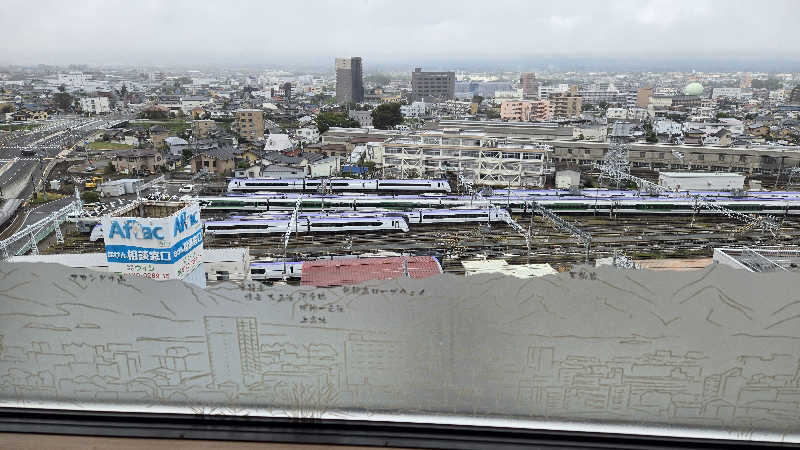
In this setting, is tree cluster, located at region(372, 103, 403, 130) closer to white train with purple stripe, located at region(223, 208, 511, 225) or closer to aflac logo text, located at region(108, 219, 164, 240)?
→ white train with purple stripe, located at region(223, 208, 511, 225)

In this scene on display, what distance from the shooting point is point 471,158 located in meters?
10.7

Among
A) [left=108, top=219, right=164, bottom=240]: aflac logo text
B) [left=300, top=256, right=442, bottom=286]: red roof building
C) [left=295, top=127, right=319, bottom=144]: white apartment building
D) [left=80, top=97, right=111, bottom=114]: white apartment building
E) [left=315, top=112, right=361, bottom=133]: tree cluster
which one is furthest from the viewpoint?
[left=80, top=97, right=111, bottom=114]: white apartment building

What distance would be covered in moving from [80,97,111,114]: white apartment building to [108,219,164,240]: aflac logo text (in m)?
22.3

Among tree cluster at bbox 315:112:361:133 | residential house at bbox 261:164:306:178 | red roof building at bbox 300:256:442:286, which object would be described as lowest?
residential house at bbox 261:164:306:178

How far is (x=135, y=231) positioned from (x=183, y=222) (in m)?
0.24

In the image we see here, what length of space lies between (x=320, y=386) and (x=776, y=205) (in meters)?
8.35

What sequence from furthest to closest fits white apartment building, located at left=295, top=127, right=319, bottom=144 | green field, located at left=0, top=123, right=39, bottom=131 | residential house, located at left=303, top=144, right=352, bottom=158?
1. white apartment building, located at left=295, top=127, right=319, bottom=144
2. residential house, located at left=303, top=144, right=352, bottom=158
3. green field, located at left=0, top=123, right=39, bottom=131

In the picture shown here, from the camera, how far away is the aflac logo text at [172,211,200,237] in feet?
8.66

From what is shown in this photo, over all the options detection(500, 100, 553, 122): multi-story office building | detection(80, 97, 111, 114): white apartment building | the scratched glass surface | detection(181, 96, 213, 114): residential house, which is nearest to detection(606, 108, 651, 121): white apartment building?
detection(500, 100, 553, 122): multi-story office building

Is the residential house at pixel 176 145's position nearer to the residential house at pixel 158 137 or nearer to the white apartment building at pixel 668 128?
the residential house at pixel 158 137

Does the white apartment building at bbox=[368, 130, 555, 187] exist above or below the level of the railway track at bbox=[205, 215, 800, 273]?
above

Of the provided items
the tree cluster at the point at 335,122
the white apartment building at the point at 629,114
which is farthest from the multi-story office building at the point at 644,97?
the tree cluster at the point at 335,122

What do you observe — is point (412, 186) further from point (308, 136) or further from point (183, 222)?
point (308, 136)

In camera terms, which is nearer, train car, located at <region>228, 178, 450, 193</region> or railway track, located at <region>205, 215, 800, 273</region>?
railway track, located at <region>205, 215, 800, 273</region>
